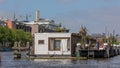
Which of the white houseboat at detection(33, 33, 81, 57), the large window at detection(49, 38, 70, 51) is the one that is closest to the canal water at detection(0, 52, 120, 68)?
the white houseboat at detection(33, 33, 81, 57)

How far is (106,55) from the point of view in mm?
109500

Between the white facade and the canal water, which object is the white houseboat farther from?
the canal water

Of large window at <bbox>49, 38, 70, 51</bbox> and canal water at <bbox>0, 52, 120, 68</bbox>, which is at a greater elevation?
large window at <bbox>49, 38, 70, 51</bbox>

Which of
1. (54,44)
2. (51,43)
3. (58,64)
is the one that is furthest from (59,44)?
(58,64)

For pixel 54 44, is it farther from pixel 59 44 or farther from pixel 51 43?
pixel 59 44

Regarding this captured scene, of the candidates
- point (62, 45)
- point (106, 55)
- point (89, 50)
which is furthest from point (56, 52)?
point (106, 55)

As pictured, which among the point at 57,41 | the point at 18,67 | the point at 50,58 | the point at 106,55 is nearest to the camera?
the point at 18,67

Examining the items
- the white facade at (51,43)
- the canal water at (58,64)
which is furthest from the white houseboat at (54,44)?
the canal water at (58,64)

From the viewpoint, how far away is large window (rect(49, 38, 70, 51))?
9775 cm

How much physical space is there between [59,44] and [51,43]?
1.85 m

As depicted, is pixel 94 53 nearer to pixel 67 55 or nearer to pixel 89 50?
pixel 89 50

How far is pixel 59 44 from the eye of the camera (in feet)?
323

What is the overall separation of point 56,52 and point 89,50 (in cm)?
817

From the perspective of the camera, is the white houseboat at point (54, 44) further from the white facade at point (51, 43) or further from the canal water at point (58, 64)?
the canal water at point (58, 64)
